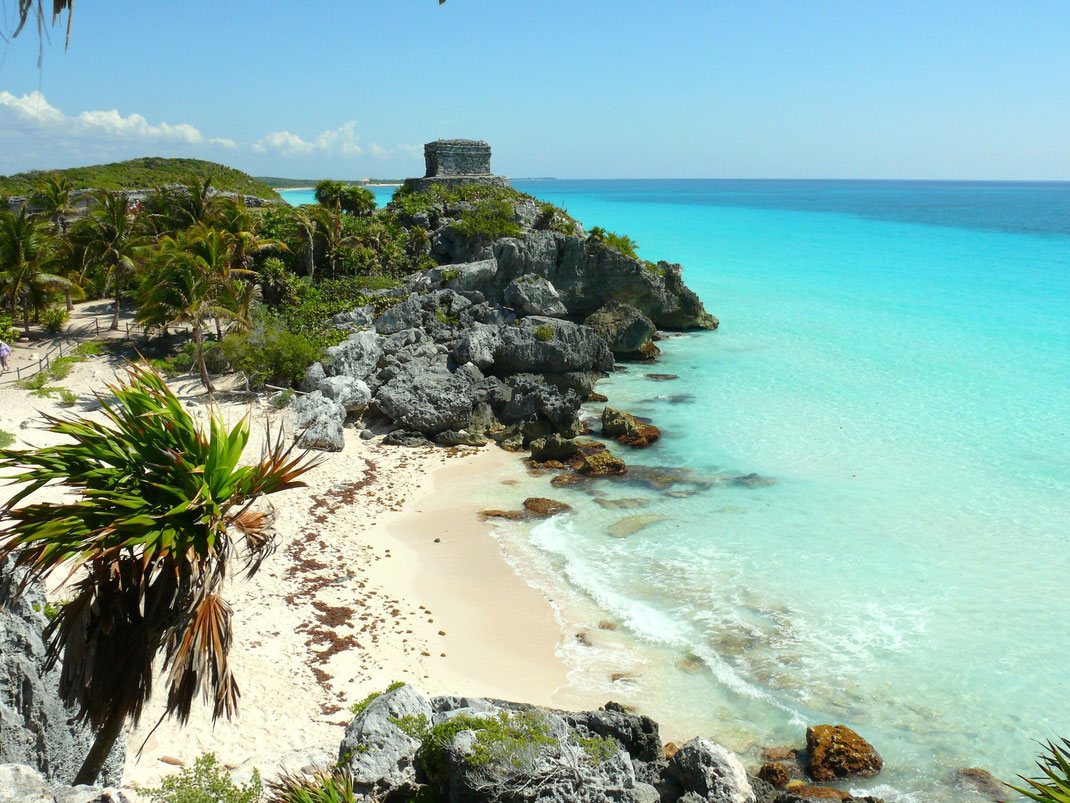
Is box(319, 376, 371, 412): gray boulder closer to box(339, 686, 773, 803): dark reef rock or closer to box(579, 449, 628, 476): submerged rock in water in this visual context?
box(579, 449, 628, 476): submerged rock in water

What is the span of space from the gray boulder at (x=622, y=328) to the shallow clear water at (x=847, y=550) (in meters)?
1.31

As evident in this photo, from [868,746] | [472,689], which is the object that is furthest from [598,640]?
[868,746]

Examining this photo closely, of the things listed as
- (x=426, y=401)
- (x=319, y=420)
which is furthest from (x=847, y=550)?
(x=319, y=420)

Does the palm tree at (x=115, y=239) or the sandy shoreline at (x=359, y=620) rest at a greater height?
the palm tree at (x=115, y=239)

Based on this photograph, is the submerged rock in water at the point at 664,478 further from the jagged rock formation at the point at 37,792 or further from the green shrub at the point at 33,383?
the green shrub at the point at 33,383

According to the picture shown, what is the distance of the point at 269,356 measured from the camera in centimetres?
1908

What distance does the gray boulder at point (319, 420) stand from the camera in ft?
54.1

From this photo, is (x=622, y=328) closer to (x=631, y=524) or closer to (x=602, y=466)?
(x=602, y=466)

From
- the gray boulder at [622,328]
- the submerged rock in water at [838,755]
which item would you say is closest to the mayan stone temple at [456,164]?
the gray boulder at [622,328]

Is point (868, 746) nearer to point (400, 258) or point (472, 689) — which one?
point (472, 689)

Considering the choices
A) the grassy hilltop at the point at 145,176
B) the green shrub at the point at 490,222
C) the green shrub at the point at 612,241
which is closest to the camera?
the green shrub at the point at 490,222

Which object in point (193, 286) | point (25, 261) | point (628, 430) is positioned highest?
point (25, 261)

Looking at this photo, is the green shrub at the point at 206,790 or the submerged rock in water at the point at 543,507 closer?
the green shrub at the point at 206,790

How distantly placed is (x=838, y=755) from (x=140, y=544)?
769 cm
